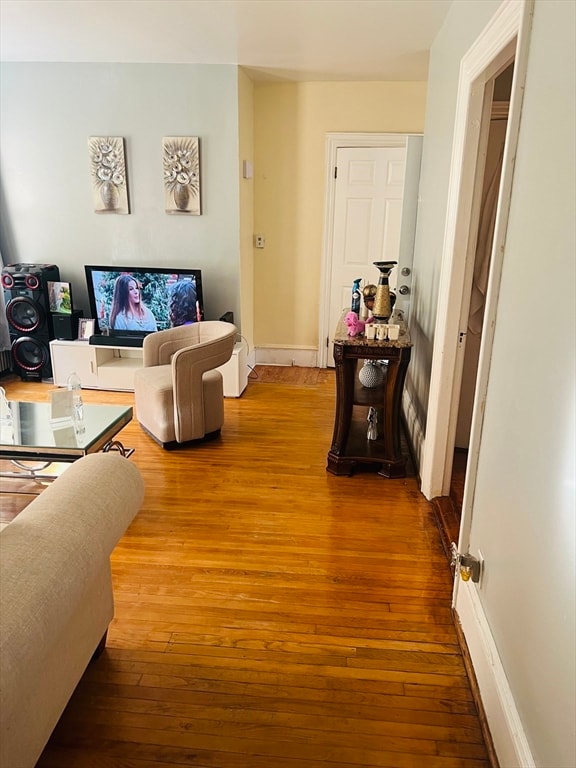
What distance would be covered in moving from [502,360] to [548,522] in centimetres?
56

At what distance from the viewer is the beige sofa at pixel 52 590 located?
1.03 m

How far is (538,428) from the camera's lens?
130cm

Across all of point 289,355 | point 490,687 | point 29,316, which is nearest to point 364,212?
point 289,355

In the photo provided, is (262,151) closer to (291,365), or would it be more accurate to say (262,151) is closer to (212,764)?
(291,365)

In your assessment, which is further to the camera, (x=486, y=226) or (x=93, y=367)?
(x=93, y=367)

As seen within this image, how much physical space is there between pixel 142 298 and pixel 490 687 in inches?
151

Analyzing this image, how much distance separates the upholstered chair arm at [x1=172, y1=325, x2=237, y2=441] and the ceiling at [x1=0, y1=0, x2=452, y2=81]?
1884 millimetres

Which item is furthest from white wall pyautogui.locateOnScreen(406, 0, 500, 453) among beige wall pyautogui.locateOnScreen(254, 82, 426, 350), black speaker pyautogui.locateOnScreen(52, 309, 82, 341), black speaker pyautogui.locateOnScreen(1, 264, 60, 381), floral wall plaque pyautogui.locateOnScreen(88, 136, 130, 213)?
black speaker pyautogui.locateOnScreen(1, 264, 60, 381)

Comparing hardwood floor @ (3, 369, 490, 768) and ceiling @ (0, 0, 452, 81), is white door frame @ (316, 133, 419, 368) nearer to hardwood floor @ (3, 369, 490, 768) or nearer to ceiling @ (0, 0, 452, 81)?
ceiling @ (0, 0, 452, 81)

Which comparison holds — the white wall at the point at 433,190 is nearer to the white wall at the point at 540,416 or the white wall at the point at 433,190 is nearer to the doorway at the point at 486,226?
the doorway at the point at 486,226

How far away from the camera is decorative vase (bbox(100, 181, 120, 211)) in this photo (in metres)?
4.50

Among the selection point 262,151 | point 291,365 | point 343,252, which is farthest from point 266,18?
point 291,365

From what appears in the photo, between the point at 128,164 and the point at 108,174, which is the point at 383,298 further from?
the point at 108,174

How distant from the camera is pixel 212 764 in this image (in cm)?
149
